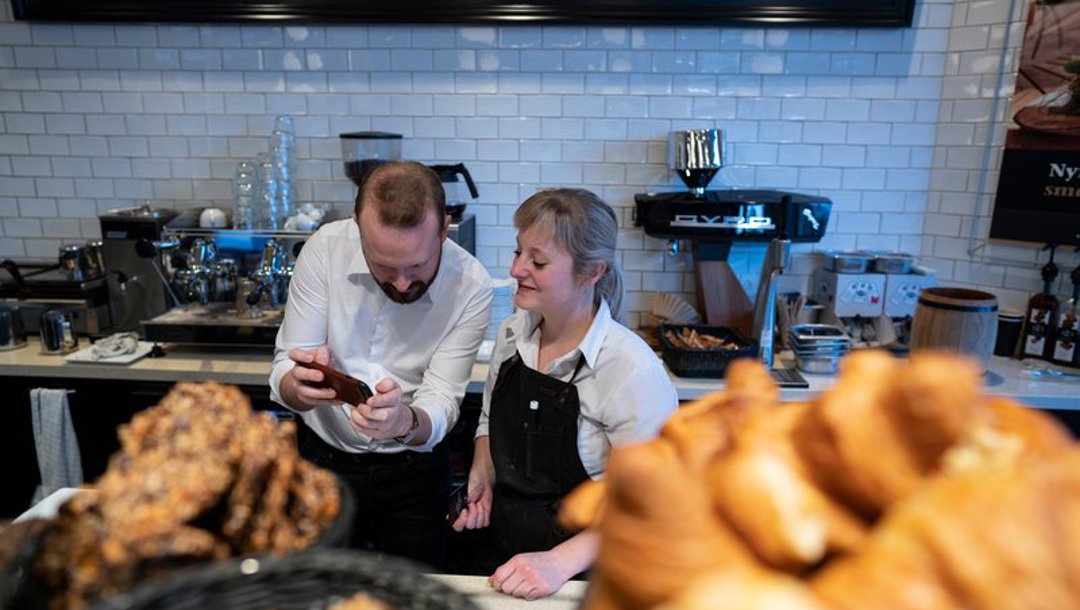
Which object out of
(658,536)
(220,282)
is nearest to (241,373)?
(220,282)

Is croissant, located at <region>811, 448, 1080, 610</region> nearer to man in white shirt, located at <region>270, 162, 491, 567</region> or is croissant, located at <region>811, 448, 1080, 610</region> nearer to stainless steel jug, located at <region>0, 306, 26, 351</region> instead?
man in white shirt, located at <region>270, 162, 491, 567</region>

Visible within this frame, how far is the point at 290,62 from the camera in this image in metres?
3.19

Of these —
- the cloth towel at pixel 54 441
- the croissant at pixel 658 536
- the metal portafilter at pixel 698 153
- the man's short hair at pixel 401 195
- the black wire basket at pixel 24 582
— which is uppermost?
the metal portafilter at pixel 698 153

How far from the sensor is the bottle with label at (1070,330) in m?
2.70

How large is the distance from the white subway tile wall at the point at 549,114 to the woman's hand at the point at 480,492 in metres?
1.47

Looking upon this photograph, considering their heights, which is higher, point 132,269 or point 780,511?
point 780,511

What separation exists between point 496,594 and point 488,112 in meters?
2.42

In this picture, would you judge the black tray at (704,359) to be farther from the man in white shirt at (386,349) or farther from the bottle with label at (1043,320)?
the bottle with label at (1043,320)

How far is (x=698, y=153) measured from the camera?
2.97 metres

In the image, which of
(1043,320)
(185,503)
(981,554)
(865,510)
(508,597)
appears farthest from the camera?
(1043,320)

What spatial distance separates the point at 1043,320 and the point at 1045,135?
740 millimetres

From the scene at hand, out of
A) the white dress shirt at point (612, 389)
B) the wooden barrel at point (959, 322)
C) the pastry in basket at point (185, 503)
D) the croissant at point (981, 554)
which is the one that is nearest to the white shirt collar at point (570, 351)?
the white dress shirt at point (612, 389)

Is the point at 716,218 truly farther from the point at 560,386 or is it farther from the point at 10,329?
the point at 10,329

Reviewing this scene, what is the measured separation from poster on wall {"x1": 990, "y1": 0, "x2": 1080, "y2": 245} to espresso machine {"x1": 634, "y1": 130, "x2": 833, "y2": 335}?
788 millimetres
